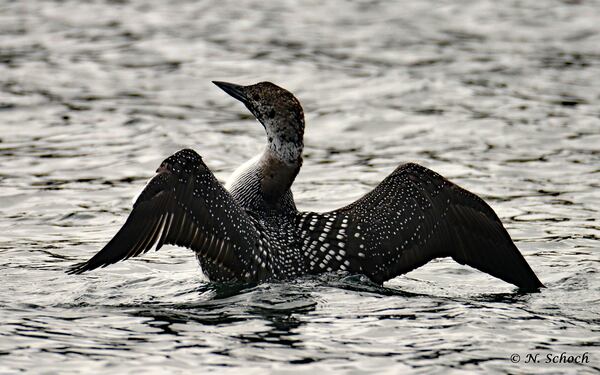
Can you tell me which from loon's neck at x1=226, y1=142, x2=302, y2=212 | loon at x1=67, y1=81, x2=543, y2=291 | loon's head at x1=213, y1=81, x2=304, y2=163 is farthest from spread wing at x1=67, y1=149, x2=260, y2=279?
loon's head at x1=213, y1=81, x2=304, y2=163

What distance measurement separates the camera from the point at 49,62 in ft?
40.2

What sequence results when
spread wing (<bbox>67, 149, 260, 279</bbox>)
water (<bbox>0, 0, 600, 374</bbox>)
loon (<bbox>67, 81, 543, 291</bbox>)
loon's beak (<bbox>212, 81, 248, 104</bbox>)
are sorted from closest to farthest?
water (<bbox>0, 0, 600, 374</bbox>) < spread wing (<bbox>67, 149, 260, 279</bbox>) < loon (<bbox>67, 81, 543, 291</bbox>) < loon's beak (<bbox>212, 81, 248, 104</bbox>)

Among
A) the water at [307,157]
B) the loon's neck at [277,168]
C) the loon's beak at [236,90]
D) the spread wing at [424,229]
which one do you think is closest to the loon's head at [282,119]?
the loon's neck at [277,168]

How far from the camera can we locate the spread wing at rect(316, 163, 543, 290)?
649 centimetres

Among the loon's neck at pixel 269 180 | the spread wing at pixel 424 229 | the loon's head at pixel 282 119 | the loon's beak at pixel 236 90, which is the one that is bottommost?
the spread wing at pixel 424 229

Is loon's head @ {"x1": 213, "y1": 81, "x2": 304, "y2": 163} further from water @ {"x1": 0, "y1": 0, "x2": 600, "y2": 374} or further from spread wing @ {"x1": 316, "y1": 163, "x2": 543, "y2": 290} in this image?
water @ {"x1": 0, "y1": 0, "x2": 600, "y2": 374}

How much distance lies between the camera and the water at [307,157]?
18.1 ft

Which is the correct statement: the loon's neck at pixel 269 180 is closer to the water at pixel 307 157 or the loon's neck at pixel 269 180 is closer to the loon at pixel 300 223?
the loon at pixel 300 223

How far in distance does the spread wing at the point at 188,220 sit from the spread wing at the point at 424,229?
64 centimetres

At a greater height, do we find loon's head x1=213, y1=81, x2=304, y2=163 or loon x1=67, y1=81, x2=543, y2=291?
loon's head x1=213, y1=81, x2=304, y2=163

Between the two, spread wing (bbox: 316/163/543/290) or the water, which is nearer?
Result: the water

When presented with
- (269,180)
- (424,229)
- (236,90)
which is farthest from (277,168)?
(424,229)

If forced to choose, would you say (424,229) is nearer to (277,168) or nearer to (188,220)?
(277,168)

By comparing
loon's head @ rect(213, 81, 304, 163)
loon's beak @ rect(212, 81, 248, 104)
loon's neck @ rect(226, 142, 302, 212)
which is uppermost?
loon's beak @ rect(212, 81, 248, 104)
